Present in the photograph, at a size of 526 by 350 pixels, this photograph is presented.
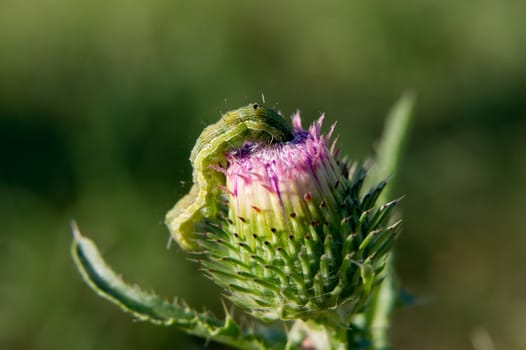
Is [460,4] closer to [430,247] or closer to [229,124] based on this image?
[430,247]

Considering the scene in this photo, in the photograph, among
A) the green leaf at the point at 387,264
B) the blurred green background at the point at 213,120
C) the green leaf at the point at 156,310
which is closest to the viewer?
the green leaf at the point at 156,310

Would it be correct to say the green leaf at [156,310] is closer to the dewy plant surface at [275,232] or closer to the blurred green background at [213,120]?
the dewy plant surface at [275,232]

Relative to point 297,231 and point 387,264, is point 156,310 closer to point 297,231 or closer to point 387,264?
point 297,231

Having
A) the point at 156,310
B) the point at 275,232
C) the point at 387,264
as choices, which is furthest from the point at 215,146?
the point at 387,264

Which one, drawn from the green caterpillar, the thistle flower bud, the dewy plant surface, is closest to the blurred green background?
the green caterpillar

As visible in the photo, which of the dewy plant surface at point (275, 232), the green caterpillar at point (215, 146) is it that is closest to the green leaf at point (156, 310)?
the dewy plant surface at point (275, 232)
